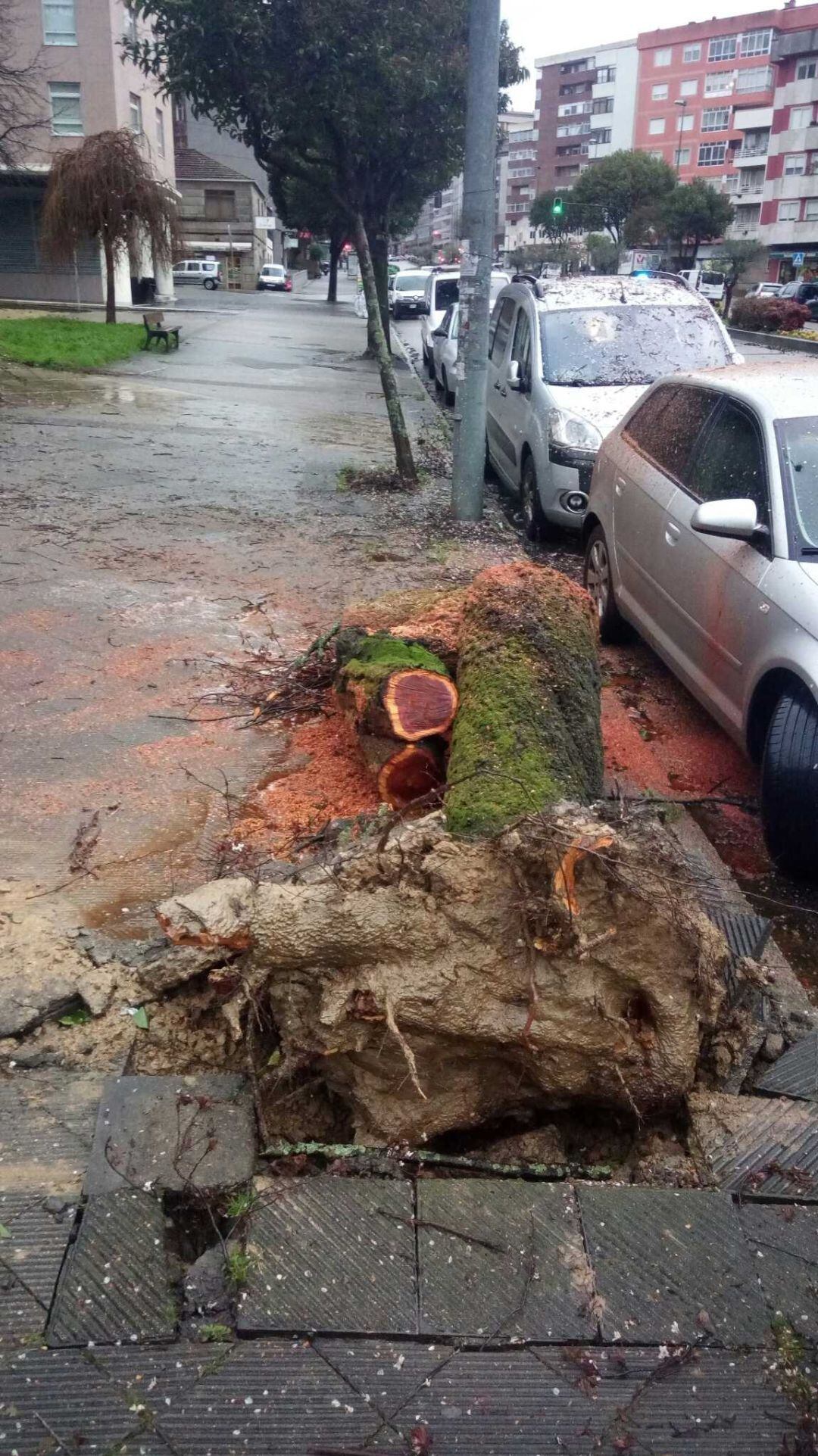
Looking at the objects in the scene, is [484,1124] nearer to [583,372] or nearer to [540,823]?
[540,823]

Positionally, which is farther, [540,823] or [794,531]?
[794,531]

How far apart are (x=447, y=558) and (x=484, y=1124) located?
572 cm

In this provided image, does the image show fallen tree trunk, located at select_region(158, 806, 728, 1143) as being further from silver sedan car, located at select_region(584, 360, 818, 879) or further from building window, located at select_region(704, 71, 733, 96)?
building window, located at select_region(704, 71, 733, 96)

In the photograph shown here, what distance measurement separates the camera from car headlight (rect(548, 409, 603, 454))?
27.0 feet

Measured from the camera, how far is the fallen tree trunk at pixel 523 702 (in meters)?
3.33

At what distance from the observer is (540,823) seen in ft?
9.08

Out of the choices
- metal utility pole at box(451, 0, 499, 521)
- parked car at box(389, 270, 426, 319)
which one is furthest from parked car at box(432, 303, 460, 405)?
parked car at box(389, 270, 426, 319)

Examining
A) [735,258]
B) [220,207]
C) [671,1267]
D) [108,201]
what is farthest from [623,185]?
[671,1267]

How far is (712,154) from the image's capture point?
8662cm

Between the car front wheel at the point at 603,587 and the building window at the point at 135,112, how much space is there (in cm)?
3656

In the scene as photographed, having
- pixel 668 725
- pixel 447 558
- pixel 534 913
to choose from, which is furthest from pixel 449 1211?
pixel 447 558

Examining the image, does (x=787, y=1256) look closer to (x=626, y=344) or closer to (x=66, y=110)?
(x=626, y=344)

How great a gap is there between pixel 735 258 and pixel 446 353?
48487 millimetres

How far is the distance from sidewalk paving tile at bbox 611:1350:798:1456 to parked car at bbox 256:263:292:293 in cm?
6500
